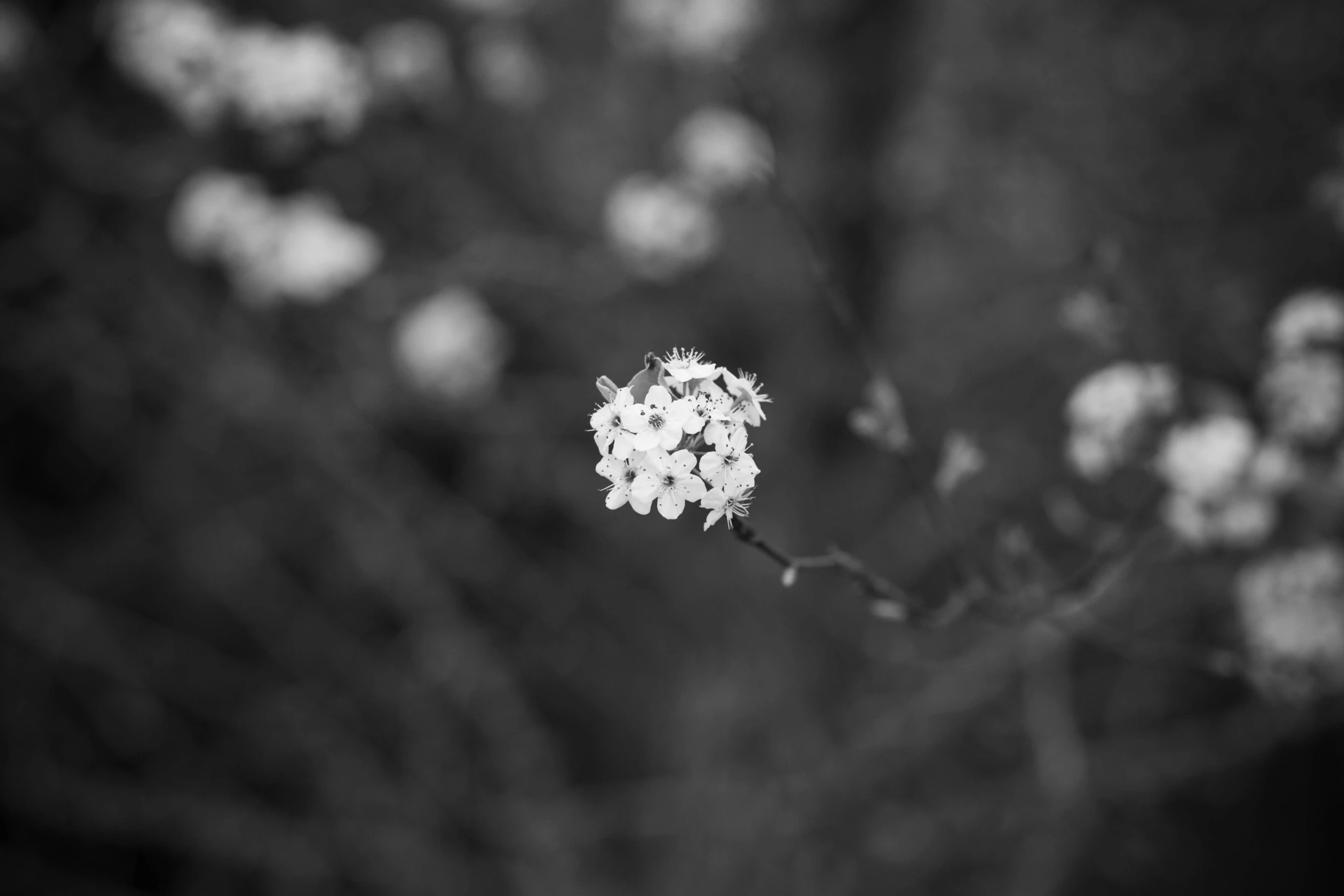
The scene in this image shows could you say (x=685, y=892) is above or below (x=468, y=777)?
below

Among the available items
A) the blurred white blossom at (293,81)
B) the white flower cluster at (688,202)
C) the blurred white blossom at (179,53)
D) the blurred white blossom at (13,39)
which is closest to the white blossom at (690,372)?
the white flower cluster at (688,202)

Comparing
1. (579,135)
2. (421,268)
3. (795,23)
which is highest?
(579,135)

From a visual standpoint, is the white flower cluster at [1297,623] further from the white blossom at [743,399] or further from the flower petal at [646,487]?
the flower petal at [646,487]

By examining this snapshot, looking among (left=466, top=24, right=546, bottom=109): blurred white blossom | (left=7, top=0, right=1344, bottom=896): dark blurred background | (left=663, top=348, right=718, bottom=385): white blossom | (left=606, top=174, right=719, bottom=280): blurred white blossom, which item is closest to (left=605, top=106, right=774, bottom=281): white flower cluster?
(left=606, top=174, right=719, bottom=280): blurred white blossom

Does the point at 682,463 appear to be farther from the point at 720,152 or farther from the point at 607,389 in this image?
the point at 720,152

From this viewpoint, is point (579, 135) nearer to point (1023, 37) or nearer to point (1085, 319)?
point (1023, 37)

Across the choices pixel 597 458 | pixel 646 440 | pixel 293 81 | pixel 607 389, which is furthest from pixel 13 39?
pixel 646 440

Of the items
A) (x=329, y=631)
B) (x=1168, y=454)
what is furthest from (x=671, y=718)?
(x=1168, y=454)
